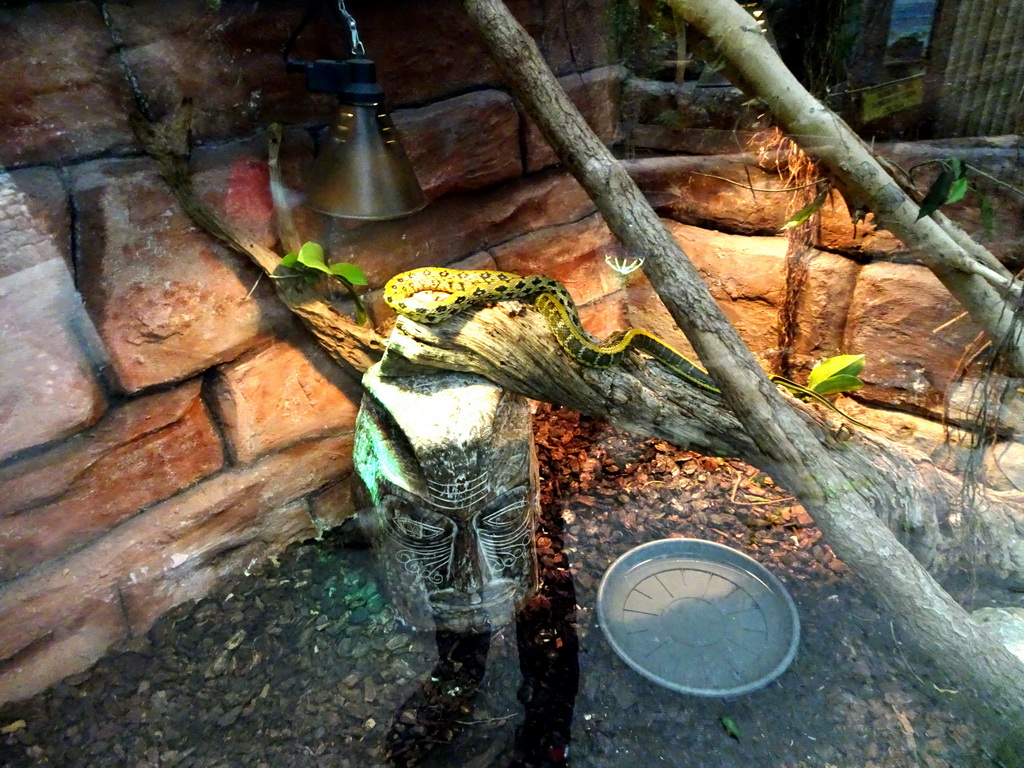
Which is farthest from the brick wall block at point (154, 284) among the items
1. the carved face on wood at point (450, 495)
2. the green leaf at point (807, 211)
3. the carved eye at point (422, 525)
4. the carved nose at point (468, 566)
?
the green leaf at point (807, 211)

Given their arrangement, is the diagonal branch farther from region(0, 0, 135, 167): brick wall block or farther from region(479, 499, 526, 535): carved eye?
region(479, 499, 526, 535): carved eye

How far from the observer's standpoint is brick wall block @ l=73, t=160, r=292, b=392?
1479 mm

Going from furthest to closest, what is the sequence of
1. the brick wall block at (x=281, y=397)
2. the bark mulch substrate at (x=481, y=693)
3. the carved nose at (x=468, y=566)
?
1. the brick wall block at (x=281, y=397)
2. the carved nose at (x=468, y=566)
3. the bark mulch substrate at (x=481, y=693)

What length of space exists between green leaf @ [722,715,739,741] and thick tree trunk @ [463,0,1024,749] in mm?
438

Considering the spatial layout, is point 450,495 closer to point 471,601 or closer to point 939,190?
point 471,601

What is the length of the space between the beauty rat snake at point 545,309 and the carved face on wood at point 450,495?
0.66 feet

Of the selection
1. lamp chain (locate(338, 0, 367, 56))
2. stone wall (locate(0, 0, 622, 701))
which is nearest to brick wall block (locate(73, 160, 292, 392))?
stone wall (locate(0, 0, 622, 701))

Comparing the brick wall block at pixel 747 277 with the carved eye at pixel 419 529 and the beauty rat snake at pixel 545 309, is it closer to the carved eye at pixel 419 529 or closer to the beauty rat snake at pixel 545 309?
the beauty rat snake at pixel 545 309

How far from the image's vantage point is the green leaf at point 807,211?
5.90 ft

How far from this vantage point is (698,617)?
170 cm

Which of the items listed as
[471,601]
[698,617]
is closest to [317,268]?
Answer: [471,601]

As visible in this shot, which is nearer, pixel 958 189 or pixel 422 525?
pixel 958 189

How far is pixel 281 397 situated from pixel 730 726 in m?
1.45

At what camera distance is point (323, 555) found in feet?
6.66
